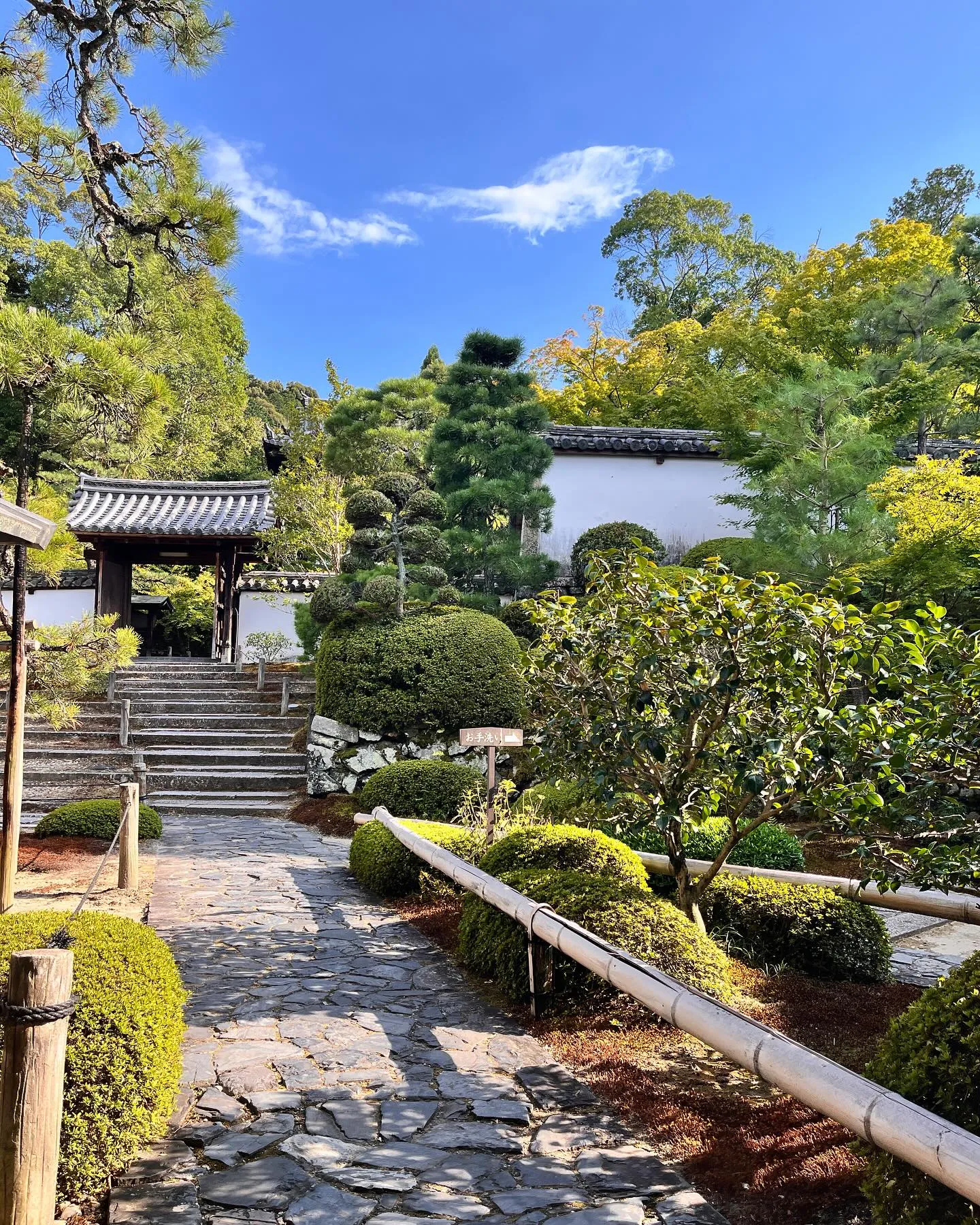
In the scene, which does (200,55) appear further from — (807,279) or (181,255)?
(807,279)

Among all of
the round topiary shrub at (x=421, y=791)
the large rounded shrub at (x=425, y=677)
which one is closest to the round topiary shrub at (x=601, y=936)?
the round topiary shrub at (x=421, y=791)

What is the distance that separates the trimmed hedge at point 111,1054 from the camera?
2990mm

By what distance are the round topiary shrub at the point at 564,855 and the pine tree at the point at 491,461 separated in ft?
31.9

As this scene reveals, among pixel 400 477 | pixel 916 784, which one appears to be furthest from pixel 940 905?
pixel 400 477

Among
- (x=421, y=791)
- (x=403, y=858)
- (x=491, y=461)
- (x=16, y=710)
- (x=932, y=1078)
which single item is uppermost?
(x=491, y=461)

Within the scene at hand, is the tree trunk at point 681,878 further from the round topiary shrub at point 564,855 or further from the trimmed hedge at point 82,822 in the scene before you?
the trimmed hedge at point 82,822

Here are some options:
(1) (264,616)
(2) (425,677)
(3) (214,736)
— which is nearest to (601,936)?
(2) (425,677)

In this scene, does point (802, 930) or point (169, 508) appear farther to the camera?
point (169, 508)

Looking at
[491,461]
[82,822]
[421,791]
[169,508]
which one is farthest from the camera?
[169,508]

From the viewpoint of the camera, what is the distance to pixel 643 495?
19.8 metres

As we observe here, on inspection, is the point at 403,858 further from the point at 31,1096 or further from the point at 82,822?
the point at 31,1096

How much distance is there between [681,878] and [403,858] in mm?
2925

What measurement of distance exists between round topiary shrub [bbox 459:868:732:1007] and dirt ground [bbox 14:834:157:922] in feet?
8.21

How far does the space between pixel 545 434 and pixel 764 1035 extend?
55.3 feet
